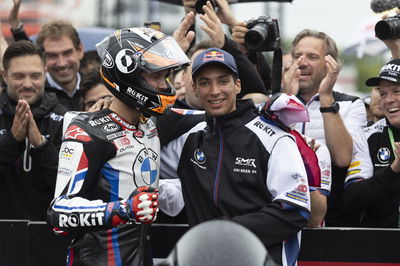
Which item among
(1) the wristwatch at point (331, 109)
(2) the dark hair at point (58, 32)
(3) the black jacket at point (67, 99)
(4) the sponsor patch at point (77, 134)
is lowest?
(3) the black jacket at point (67, 99)

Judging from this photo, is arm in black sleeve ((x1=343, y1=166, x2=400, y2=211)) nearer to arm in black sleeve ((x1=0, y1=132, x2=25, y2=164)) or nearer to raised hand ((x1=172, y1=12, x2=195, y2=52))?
raised hand ((x1=172, y1=12, x2=195, y2=52))

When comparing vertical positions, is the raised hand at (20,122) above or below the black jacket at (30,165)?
above

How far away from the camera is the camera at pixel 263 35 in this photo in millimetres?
6145

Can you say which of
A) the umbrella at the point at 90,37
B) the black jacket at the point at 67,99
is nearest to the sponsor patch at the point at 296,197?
the black jacket at the point at 67,99

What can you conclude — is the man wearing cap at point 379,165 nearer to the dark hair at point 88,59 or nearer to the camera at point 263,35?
the camera at point 263,35

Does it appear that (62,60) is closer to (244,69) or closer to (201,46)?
(201,46)

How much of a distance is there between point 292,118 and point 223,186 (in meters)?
0.58

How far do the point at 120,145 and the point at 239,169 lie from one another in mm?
730

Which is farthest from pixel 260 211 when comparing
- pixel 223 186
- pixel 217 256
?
pixel 217 256

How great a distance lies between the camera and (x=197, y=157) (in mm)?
5141

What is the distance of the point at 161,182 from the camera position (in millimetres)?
5305

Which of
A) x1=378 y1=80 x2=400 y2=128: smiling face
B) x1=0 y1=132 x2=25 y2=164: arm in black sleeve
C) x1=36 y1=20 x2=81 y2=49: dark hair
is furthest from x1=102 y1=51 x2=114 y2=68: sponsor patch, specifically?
x1=36 y1=20 x2=81 y2=49: dark hair

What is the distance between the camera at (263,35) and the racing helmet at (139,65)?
1.32 metres

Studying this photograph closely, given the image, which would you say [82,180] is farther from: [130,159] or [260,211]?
[260,211]
